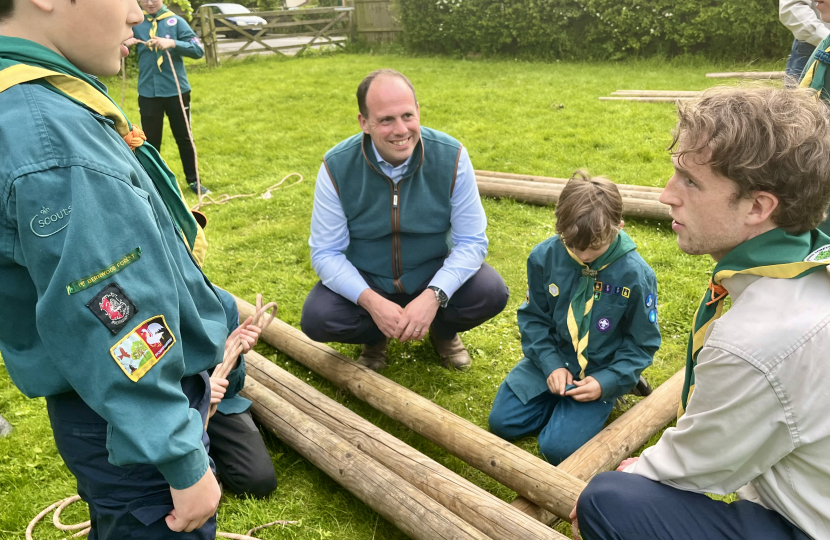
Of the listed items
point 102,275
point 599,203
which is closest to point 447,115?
point 599,203

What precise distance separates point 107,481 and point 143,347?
0.57 meters

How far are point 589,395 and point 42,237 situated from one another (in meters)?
2.37

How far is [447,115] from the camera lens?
9.63 m

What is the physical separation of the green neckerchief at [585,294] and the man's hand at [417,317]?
0.71 meters

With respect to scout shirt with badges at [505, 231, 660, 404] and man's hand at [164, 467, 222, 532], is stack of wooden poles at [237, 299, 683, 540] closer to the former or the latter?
scout shirt with badges at [505, 231, 660, 404]

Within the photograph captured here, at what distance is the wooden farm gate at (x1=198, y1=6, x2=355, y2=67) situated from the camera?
15.9 meters

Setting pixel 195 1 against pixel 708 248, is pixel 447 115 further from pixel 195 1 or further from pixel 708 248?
pixel 195 1

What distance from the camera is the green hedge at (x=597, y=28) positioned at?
12.1 metres

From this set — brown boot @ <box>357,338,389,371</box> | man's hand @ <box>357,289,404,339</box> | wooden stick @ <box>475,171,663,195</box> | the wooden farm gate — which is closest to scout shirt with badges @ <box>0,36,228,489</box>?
man's hand @ <box>357,289,404,339</box>

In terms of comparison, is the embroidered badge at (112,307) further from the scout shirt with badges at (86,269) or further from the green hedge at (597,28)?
the green hedge at (597,28)

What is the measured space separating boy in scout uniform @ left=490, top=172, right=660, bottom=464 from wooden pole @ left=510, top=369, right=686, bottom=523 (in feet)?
0.41

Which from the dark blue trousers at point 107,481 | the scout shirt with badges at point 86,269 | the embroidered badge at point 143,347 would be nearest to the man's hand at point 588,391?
the dark blue trousers at point 107,481

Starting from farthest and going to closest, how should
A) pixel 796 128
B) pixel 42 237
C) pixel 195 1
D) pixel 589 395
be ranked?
pixel 195 1 → pixel 589 395 → pixel 796 128 → pixel 42 237

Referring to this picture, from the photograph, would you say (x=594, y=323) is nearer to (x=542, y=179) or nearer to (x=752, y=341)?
(x=752, y=341)
